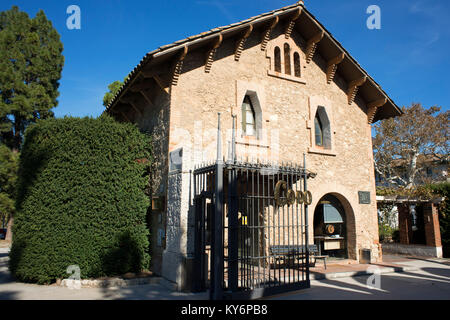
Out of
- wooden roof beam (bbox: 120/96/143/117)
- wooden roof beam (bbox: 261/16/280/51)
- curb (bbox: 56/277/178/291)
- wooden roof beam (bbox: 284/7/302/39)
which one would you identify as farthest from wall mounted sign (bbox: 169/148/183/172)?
wooden roof beam (bbox: 284/7/302/39)

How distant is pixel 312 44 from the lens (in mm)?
10305

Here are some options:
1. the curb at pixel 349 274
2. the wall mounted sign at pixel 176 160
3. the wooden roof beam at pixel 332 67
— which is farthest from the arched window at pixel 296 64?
the curb at pixel 349 274

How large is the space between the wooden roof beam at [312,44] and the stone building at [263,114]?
0.03 metres

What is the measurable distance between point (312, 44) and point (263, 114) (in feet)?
10.7

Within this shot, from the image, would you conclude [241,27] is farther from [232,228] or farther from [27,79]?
[27,79]

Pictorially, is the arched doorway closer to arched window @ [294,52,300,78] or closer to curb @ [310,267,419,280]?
curb @ [310,267,419,280]

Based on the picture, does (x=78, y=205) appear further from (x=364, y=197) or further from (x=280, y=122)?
(x=364, y=197)

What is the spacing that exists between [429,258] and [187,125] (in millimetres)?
11405

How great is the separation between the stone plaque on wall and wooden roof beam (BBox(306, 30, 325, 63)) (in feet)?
15.9

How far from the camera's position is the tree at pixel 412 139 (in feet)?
73.2

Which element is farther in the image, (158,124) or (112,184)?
(158,124)

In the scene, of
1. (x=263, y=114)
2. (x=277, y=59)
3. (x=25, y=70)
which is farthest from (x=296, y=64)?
(x=25, y=70)
